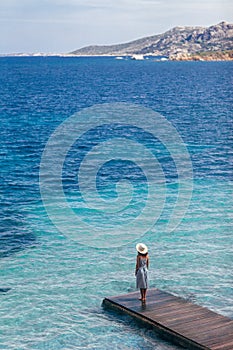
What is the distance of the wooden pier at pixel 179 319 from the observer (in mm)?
21066

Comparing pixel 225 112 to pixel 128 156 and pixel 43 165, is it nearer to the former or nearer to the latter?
pixel 128 156

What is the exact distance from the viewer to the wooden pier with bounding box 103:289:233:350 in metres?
21.1

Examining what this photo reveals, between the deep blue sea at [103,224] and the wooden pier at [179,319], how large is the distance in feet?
1.51

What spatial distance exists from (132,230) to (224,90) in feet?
370

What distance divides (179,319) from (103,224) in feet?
50.7

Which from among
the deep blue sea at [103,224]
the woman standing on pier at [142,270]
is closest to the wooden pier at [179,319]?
the deep blue sea at [103,224]

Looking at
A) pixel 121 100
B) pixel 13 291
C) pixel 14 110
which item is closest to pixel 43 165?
pixel 13 291

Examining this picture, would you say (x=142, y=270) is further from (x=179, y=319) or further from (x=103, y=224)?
(x=103, y=224)

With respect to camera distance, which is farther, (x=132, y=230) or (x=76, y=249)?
(x=132, y=230)

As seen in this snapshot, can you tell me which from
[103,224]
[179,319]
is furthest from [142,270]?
[103,224]

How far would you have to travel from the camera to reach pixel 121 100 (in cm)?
12188

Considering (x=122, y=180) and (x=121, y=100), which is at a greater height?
(x=121, y=100)

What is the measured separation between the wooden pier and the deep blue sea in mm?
461

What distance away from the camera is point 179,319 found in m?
22.8
